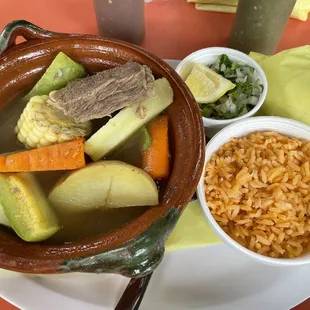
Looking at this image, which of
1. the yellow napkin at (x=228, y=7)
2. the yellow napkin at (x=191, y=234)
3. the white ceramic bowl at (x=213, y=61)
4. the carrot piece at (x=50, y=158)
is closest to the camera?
the carrot piece at (x=50, y=158)

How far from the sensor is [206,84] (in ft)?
3.39

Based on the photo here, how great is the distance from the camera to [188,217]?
916 millimetres

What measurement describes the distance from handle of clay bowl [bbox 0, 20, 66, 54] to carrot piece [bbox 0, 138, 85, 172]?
0.72ft

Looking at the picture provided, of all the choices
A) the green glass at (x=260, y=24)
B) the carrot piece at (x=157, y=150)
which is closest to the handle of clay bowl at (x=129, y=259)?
the carrot piece at (x=157, y=150)

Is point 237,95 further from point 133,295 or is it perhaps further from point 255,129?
point 133,295

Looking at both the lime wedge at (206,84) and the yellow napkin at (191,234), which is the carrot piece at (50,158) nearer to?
the yellow napkin at (191,234)

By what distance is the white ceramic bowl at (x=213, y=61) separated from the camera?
3.34ft

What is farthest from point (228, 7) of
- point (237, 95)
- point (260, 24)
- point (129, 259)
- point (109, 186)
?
point (129, 259)

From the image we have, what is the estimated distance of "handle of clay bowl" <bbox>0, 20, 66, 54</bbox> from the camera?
80cm

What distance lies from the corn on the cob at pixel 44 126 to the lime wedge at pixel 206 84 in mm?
321

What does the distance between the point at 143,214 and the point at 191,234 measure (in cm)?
24

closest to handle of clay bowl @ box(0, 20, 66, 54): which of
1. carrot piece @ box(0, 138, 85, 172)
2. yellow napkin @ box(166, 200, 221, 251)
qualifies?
carrot piece @ box(0, 138, 85, 172)

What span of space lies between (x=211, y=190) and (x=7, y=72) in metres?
0.49

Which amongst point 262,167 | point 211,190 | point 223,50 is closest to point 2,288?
point 211,190
